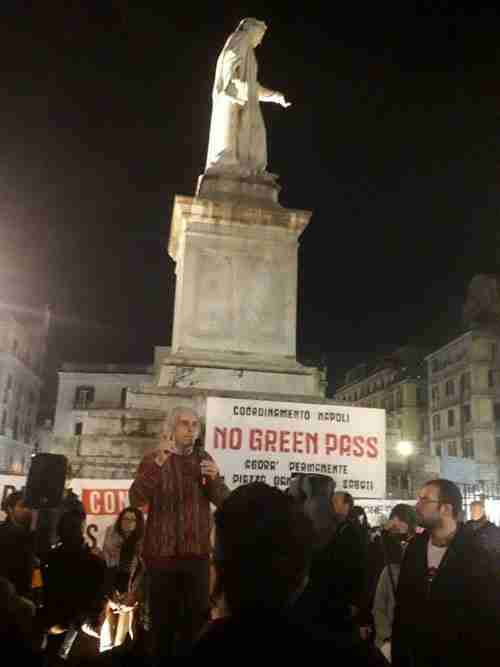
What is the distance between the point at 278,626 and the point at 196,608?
8.85 ft

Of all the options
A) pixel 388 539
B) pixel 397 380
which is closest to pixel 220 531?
pixel 388 539

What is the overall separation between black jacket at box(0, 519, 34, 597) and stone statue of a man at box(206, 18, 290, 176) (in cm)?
994

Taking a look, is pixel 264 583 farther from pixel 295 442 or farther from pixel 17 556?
pixel 295 442

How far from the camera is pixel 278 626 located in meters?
1.58

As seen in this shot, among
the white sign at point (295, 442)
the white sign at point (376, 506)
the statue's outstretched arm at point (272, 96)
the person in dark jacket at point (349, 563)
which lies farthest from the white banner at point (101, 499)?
the statue's outstretched arm at point (272, 96)

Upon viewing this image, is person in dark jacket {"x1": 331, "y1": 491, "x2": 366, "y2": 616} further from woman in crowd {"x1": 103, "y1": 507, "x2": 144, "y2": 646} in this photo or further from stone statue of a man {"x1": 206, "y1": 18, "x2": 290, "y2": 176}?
stone statue of a man {"x1": 206, "y1": 18, "x2": 290, "y2": 176}

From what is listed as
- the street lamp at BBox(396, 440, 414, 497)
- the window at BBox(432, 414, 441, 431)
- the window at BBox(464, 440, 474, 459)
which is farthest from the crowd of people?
the window at BBox(432, 414, 441, 431)

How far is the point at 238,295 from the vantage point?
12.1 metres

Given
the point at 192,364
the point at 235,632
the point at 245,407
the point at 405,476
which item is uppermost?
the point at 192,364

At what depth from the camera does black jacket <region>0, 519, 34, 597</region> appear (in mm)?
4766

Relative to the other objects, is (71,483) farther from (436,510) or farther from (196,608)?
(436,510)

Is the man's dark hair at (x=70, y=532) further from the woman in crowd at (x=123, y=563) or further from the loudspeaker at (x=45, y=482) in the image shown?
the loudspeaker at (x=45, y=482)

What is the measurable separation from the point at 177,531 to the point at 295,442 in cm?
519

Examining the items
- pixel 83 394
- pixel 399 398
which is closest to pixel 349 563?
pixel 83 394
